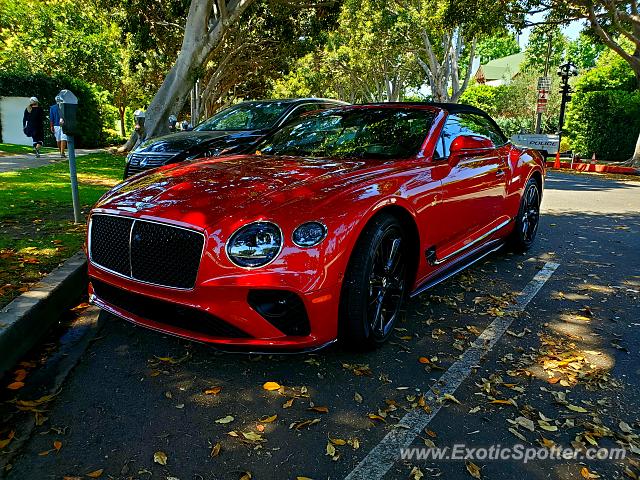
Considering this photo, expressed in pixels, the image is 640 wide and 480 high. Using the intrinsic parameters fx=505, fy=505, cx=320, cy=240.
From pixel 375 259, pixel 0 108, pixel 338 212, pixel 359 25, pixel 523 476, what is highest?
pixel 359 25

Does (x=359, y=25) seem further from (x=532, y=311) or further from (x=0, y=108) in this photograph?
(x=532, y=311)

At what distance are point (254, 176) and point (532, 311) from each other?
2.45 metres

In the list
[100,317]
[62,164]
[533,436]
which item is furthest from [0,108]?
[533,436]

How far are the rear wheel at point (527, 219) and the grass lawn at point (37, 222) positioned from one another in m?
4.48

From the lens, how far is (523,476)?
7.03ft

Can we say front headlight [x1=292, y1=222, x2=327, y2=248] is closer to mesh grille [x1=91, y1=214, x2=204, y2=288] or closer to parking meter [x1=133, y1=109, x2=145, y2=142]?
mesh grille [x1=91, y1=214, x2=204, y2=288]

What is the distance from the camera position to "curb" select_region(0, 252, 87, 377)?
9.66 feet

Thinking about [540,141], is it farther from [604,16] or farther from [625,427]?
[625,427]

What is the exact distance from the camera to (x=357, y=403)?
2648 mm

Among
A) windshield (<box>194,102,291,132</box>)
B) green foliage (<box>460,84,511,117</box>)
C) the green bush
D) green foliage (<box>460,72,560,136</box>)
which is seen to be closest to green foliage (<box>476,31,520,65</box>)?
green foliage (<box>460,84,511,117</box>)

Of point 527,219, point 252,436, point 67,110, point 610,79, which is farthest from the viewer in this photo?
point 610,79

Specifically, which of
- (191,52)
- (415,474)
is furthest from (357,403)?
(191,52)

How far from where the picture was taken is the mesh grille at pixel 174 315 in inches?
104

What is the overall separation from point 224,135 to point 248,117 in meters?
0.91
